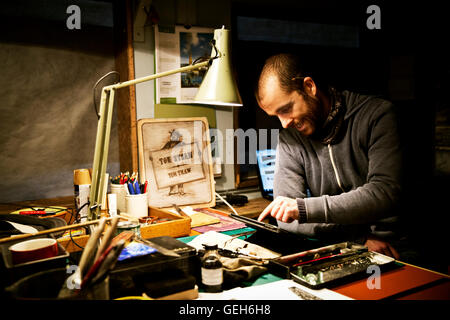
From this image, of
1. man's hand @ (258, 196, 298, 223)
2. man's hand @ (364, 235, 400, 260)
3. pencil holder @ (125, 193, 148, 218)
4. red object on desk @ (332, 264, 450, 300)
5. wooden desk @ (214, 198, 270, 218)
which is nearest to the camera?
red object on desk @ (332, 264, 450, 300)

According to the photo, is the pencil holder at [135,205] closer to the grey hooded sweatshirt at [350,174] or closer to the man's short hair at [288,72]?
the grey hooded sweatshirt at [350,174]

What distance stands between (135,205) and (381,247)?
Answer: 1.21 meters

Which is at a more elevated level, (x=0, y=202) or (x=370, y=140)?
(x=370, y=140)

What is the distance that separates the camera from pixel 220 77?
4.81 feet

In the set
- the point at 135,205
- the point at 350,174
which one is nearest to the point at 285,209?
the point at 350,174

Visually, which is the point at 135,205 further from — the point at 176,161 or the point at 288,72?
the point at 288,72

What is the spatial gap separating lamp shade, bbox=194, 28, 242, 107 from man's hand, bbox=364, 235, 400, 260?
921 millimetres

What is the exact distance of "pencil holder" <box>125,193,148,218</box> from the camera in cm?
187

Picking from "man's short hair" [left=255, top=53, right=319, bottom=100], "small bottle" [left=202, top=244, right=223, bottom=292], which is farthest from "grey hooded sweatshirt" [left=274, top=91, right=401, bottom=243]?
"small bottle" [left=202, top=244, right=223, bottom=292]

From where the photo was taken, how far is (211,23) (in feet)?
7.94

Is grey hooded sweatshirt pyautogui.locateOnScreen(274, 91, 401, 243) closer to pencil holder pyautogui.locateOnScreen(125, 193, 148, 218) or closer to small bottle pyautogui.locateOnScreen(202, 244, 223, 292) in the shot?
small bottle pyautogui.locateOnScreen(202, 244, 223, 292)

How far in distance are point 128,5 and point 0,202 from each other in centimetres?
136
